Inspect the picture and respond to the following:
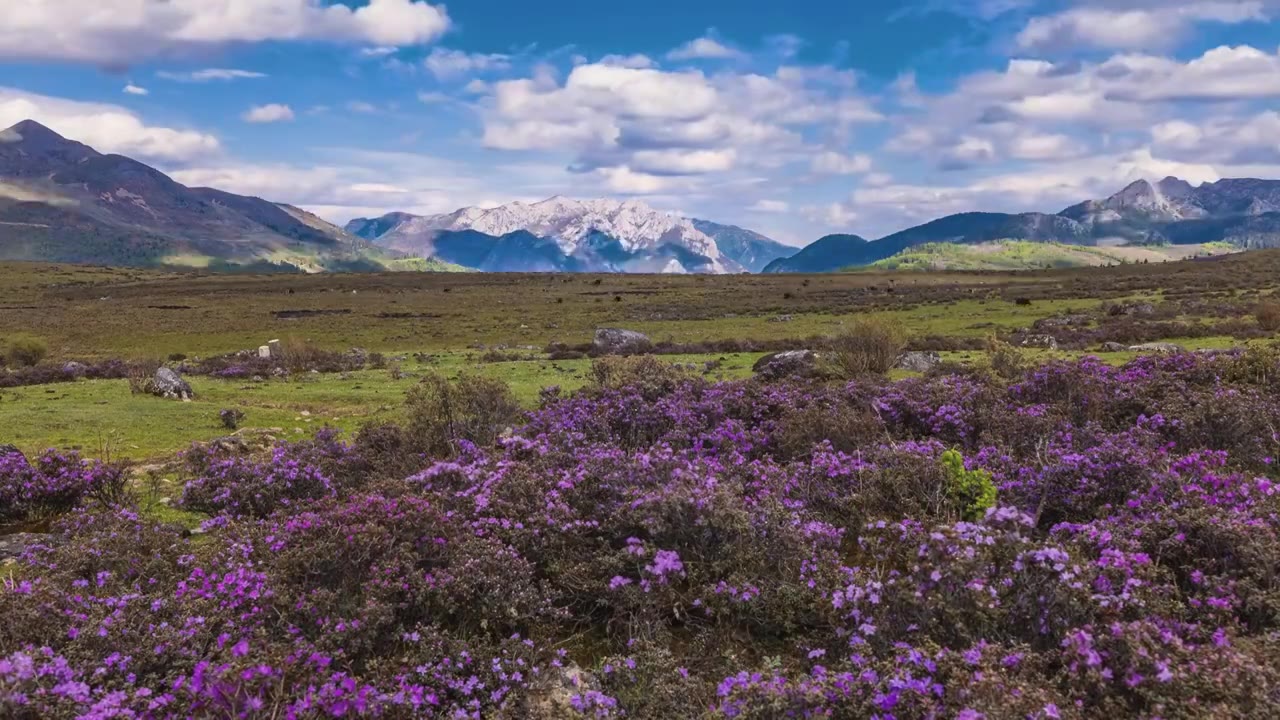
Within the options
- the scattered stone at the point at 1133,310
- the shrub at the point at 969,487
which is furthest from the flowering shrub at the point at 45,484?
the scattered stone at the point at 1133,310

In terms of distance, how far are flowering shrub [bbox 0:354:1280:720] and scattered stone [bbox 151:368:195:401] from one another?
19.3 metres

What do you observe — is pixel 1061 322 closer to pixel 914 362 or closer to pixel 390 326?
pixel 914 362

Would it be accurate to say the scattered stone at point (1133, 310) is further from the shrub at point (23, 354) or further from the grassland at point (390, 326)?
the shrub at point (23, 354)

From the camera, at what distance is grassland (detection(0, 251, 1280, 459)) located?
22.4 metres

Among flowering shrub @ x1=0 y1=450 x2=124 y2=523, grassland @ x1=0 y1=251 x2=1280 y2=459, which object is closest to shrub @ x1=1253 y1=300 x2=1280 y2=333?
grassland @ x1=0 y1=251 x2=1280 y2=459

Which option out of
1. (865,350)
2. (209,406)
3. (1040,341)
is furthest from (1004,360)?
(209,406)

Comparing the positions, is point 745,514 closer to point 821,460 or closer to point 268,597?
point 821,460

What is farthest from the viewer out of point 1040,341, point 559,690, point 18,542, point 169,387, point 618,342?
point 618,342

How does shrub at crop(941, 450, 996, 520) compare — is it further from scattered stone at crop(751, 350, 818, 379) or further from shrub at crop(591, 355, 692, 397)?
scattered stone at crop(751, 350, 818, 379)

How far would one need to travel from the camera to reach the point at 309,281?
16400 cm

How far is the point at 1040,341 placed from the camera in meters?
36.9

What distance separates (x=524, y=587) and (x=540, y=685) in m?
1.12

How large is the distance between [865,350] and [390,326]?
5756 cm

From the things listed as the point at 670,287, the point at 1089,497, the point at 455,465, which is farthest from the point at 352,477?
the point at 670,287
